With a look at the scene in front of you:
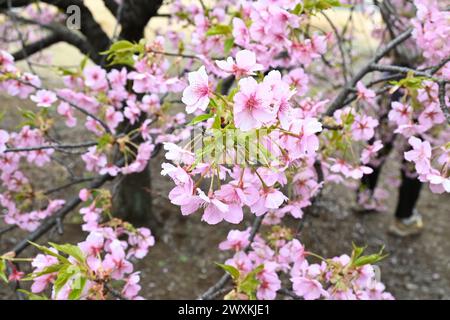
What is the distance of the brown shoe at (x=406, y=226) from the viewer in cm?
416

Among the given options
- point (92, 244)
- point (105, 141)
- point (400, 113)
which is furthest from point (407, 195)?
point (92, 244)

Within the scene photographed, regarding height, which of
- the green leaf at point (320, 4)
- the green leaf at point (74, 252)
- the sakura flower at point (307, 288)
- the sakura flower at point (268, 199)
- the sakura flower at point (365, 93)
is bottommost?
the sakura flower at point (307, 288)

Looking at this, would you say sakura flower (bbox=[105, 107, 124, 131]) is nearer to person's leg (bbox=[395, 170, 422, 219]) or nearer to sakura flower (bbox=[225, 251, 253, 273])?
sakura flower (bbox=[225, 251, 253, 273])

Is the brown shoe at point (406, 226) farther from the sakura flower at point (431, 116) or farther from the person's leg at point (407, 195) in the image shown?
the sakura flower at point (431, 116)

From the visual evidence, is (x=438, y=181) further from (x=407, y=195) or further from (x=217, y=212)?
(x=407, y=195)

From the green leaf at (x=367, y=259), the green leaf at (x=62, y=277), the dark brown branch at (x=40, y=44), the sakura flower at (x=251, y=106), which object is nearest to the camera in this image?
the sakura flower at (x=251, y=106)

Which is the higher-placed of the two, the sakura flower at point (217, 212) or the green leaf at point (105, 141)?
the green leaf at point (105, 141)

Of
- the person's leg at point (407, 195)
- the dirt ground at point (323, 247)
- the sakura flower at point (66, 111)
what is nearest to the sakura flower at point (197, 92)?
the sakura flower at point (66, 111)

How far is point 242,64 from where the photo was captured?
1005 mm

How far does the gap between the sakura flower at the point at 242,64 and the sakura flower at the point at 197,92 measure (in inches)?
2.6

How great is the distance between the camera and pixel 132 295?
1.53 m

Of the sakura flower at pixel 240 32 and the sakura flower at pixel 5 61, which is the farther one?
the sakura flower at pixel 5 61

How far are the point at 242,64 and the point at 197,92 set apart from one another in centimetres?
12
